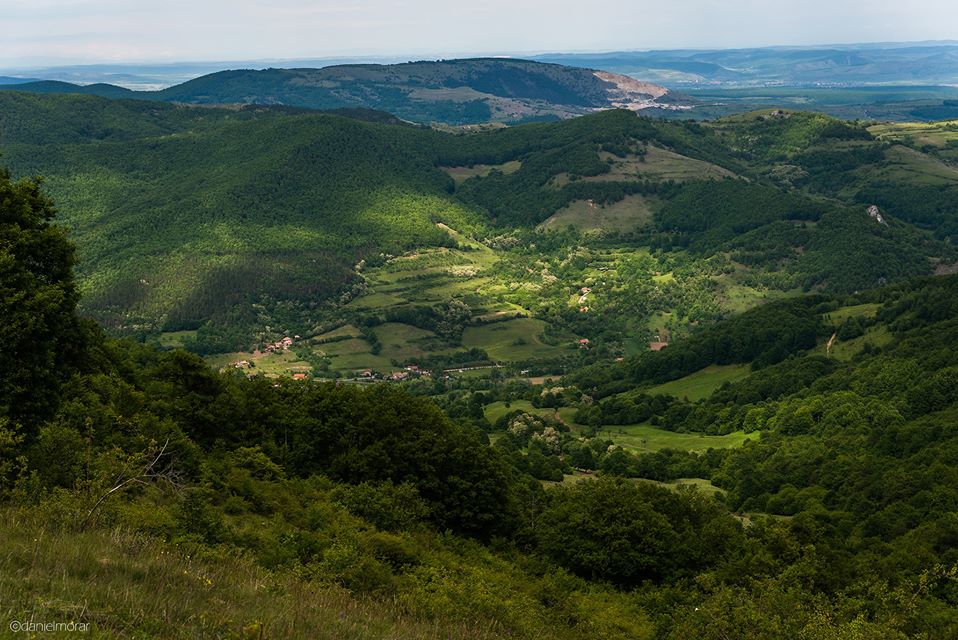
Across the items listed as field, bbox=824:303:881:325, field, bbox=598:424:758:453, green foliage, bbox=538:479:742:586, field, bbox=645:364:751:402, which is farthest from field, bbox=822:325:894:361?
green foliage, bbox=538:479:742:586

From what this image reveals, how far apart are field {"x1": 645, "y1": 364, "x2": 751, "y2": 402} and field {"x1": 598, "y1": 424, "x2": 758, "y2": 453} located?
895 inches

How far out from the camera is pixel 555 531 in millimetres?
61594

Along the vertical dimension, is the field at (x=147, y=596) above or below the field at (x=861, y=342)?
above

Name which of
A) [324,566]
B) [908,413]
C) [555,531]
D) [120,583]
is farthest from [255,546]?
[908,413]

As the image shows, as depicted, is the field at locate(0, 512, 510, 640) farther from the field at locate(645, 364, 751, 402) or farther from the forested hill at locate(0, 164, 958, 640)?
the field at locate(645, 364, 751, 402)

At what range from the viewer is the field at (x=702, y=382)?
17100 centimetres

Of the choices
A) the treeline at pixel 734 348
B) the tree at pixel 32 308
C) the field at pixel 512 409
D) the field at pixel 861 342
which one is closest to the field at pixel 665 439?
the field at pixel 512 409

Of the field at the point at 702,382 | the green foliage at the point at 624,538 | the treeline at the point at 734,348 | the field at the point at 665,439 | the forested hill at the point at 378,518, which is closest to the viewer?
the forested hill at the point at 378,518

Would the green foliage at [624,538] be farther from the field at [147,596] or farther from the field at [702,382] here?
the field at [702,382]

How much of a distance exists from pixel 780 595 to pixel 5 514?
3656cm

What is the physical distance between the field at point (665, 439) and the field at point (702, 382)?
22.7 m

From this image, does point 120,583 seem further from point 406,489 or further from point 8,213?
point 406,489

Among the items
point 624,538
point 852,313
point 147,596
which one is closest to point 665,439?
Result: point 852,313

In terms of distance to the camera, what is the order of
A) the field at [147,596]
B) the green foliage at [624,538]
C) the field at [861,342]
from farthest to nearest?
the field at [861,342] → the green foliage at [624,538] → the field at [147,596]
